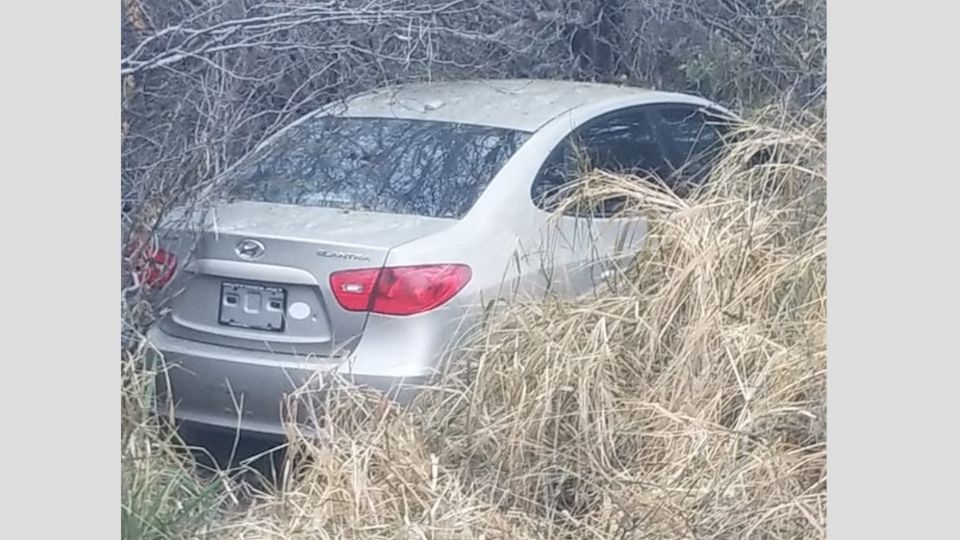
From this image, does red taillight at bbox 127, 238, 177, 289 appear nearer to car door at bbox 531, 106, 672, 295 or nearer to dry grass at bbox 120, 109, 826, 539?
dry grass at bbox 120, 109, 826, 539

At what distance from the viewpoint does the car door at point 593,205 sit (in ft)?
15.3

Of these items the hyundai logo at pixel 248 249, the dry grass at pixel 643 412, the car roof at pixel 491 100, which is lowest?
the dry grass at pixel 643 412

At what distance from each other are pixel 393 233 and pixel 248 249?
0.39 m

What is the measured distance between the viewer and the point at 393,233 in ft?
15.1

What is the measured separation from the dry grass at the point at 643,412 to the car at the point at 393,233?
0.30 ft

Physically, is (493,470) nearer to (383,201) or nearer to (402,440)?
(402,440)

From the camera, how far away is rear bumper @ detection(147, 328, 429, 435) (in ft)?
15.1

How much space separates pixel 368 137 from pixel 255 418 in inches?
32.4

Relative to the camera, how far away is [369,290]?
456 cm

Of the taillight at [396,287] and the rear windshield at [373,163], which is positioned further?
the rear windshield at [373,163]

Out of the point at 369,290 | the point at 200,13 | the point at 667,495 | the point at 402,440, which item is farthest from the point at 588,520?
the point at 200,13

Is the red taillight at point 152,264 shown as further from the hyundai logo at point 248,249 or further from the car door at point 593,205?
the car door at point 593,205

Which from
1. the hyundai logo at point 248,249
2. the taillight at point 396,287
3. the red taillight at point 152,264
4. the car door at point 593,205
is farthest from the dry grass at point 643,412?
the red taillight at point 152,264

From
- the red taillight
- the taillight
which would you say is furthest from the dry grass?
the red taillight
